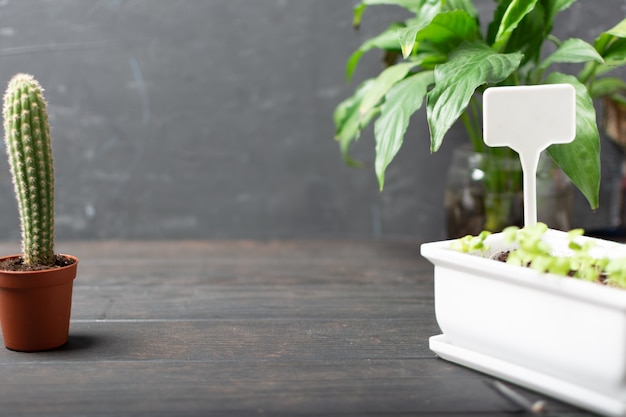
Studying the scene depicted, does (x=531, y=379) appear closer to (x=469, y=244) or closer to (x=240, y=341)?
(x=469, y=244)

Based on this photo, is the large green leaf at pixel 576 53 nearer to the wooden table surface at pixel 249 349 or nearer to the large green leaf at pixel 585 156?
the large green leaf at pixel 585 156

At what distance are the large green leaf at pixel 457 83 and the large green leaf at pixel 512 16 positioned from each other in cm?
9

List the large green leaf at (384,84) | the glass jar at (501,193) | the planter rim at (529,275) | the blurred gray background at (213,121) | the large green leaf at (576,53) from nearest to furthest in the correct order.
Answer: the planter rim at (529,275)
the large green leaf at (576,53)
the large green leaf at (384,84)
the glass jar at (501,193)
the blurred gray background at (213,121)

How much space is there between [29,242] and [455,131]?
123 cm

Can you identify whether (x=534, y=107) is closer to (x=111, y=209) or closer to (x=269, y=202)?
(x=269, y=202)

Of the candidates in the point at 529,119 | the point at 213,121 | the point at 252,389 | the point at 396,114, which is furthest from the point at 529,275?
the point at 213,121

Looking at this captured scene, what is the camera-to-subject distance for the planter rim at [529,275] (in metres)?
0.74

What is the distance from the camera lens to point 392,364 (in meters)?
0.96

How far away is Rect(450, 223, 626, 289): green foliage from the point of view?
0.79 metres

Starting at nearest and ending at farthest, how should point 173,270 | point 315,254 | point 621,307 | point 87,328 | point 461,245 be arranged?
point 621,307
point 461,245
point 87,328
point 173,270
point 315,254

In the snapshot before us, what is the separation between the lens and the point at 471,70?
115 cm

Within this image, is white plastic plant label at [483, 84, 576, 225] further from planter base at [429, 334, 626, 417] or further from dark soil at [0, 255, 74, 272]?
dark soil at [0, 255, 74, 272]

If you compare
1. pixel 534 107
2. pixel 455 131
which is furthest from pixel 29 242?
pixel 455 131

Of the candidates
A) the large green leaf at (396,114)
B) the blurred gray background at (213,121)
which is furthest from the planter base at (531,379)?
the blurred gray background at (213,121)
